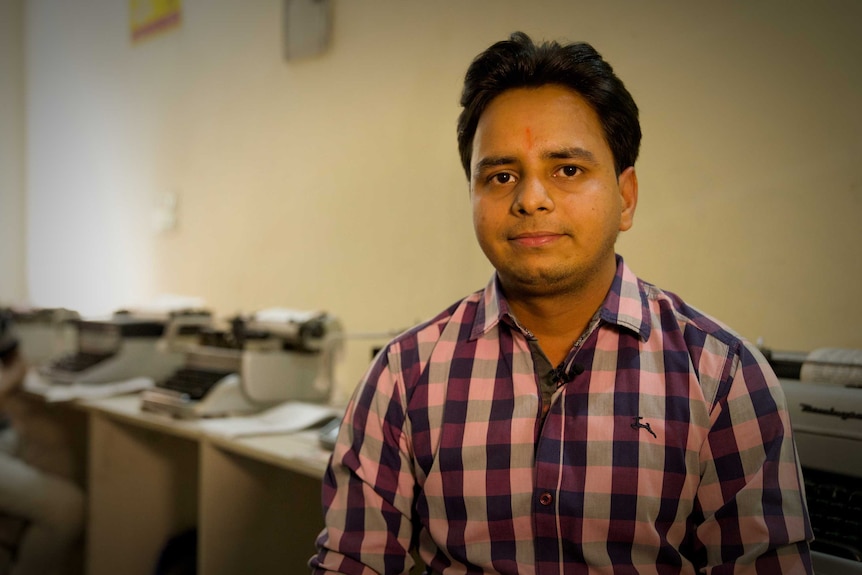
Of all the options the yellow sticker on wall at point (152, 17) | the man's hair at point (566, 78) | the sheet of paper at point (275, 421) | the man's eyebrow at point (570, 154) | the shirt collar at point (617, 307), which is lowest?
the sheet of paper at point (275, 421)

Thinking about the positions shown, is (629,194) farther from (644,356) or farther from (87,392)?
(87,392)

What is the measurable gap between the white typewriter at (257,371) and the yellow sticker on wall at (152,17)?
1655 millimetres

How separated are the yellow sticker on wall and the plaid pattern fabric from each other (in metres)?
2.51

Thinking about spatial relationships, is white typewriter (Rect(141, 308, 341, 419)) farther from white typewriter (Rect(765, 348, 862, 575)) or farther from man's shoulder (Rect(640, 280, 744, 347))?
white typewriter (Rect(765, 348, 862, 575))

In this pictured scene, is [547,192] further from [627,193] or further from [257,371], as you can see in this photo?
[257,371]

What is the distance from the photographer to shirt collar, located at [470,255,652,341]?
38.9 inches

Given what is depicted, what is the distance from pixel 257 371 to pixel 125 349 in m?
0.78

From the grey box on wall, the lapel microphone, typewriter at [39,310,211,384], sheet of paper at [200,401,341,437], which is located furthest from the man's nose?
typewriter at [39,310,211,384]

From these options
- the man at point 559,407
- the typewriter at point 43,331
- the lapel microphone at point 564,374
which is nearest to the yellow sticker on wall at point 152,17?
the typewriter at point 43,331

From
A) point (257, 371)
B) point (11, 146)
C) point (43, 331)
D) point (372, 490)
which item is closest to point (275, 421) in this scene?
point (257, 371)

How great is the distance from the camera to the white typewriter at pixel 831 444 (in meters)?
1.01

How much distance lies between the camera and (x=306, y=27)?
2338 millimetres

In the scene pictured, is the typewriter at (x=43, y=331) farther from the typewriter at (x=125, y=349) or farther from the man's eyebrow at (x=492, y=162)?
the man's eyebrow at (x=492, y=162)

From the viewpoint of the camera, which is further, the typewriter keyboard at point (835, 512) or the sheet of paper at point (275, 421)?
the sheet of paper at point (275, 421)
